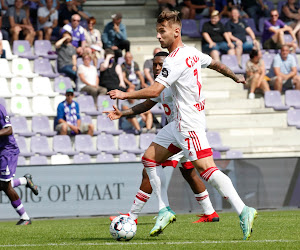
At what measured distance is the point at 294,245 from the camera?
275 inches

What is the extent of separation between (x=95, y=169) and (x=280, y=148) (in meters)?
5.84

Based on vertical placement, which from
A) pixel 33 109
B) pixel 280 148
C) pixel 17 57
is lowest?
pixel 280 148

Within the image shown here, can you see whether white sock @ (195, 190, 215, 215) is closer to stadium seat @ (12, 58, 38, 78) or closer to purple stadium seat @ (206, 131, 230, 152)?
purple stadium seat @ (206, 131, 230, 152)

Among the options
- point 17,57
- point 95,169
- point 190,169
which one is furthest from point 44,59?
point 190,169

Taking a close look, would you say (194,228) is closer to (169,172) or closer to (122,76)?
(169,172)

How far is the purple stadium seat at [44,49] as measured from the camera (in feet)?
63.8

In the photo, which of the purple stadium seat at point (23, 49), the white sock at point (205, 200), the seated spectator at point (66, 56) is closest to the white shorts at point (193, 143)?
the white sock at point (205, 200)

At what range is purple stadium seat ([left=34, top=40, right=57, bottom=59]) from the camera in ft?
63.8

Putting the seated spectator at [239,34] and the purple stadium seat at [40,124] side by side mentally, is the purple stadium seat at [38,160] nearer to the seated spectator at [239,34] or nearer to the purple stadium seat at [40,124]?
the purple stadium seat at [40,124]

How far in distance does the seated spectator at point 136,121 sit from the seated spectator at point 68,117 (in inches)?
44.7

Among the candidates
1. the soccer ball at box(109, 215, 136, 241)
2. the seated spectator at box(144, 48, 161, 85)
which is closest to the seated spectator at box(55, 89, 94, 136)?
the seated spectator at box(144, 48, 161, 85)

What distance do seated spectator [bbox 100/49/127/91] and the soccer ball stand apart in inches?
428

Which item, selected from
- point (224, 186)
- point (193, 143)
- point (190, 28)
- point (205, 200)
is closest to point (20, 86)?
point (190, 28)

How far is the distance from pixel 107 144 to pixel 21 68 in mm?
3212
